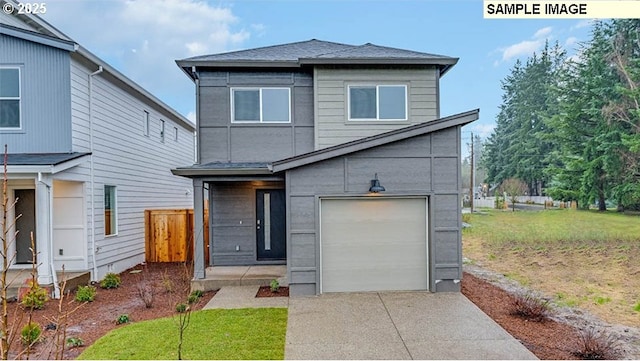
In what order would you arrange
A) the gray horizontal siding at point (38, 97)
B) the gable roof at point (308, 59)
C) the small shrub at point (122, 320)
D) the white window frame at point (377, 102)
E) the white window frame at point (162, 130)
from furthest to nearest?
the white window frame at point (162, 130)
the white window frame at point (377, 102)
the gable roof at point (308, 59)
the gray horizontal siding at point (38, 97)
the small shrub at point (122, 320)

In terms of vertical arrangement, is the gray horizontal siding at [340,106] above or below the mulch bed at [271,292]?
above

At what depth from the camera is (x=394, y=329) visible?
5371mm

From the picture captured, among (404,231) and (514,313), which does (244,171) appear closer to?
(404,231)

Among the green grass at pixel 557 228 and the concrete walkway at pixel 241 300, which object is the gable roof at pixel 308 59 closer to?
the concrete walkway at pixel 241 300

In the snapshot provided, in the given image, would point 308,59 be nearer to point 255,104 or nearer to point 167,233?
point 255,104

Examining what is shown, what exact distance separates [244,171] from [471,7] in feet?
21.0

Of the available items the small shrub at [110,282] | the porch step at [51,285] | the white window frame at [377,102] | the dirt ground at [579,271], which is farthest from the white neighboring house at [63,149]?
the dirt ground at [579,271]

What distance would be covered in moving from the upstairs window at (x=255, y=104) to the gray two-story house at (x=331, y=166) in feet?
0.08

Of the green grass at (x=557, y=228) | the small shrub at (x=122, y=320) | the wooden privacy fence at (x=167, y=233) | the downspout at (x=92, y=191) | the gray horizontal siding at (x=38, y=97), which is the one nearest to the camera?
the small shrub at (x=122, y=320)

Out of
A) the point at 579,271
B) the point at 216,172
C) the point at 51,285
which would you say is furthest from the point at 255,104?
the point at 579,271

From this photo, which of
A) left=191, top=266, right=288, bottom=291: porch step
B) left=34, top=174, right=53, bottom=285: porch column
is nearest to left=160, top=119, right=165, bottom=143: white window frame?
left=34, top=174, right=53, bottom=285: porch column

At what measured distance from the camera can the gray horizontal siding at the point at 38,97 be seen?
8.35m

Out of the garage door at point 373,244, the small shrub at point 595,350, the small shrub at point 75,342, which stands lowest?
the small shrub at point 75,342

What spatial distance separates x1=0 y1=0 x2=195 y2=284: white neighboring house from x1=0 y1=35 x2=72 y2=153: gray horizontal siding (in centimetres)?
2
